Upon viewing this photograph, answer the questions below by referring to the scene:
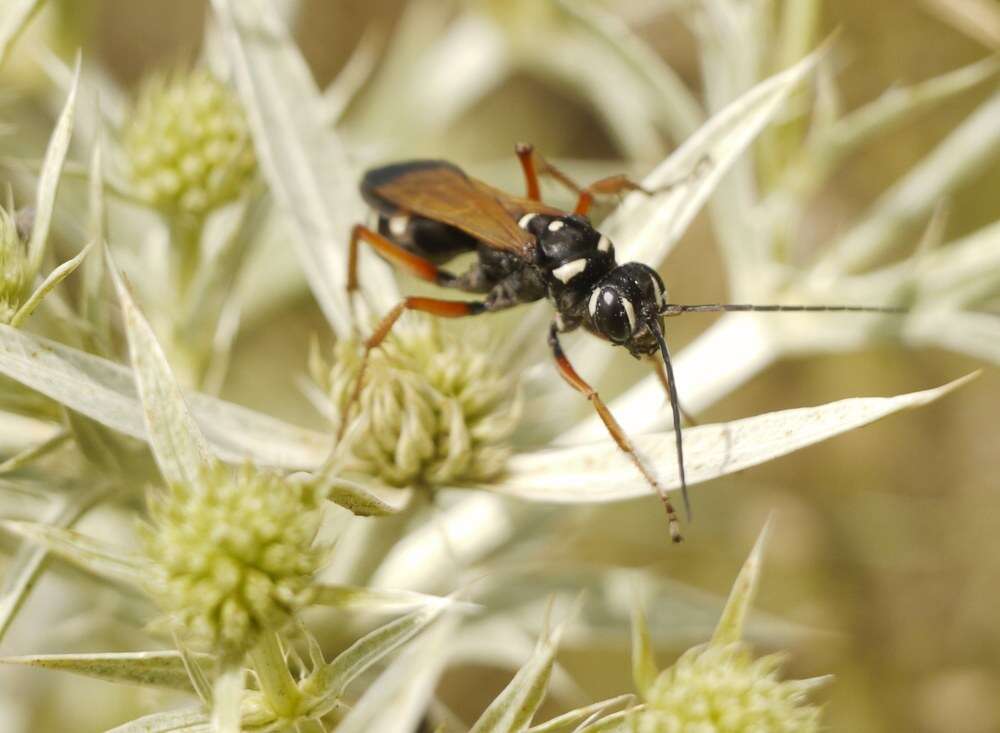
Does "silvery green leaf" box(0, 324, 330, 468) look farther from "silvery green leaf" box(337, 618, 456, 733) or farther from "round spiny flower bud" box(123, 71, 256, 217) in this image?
"round spiny flower bud" box(123, 71, 256, 217)

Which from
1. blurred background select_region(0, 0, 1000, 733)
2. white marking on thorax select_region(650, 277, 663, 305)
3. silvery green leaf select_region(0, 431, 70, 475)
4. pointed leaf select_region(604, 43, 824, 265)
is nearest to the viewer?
silvery green leaf select_region(0, 431, 70, 475)

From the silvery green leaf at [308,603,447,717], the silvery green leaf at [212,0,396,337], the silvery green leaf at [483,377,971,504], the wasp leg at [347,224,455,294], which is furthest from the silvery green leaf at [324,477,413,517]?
the wasp leg at [347,224,455,294]

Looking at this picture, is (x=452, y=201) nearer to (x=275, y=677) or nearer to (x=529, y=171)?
(x=529, y=171)

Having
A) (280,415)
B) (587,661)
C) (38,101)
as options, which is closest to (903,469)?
(587,661)

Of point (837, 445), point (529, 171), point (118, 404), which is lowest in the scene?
point (118, 404)

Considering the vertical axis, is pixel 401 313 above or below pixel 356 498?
above

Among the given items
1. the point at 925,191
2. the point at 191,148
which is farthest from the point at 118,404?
the point at 925,191

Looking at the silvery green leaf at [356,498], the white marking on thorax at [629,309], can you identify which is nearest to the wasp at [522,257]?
the white marking on thorax at [629,309]

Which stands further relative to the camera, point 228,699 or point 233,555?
point 233,555
